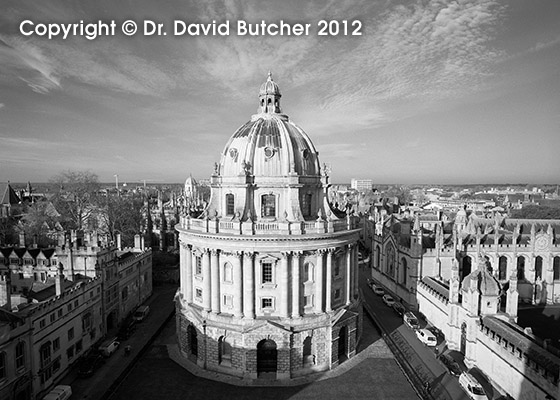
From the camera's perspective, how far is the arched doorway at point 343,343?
36.1 m

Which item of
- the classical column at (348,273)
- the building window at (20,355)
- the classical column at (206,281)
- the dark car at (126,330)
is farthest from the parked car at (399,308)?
the building window at (20,355)

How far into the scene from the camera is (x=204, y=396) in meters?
29.8

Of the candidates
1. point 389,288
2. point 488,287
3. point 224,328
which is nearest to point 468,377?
point 488,287

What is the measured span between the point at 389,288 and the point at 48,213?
2667 inches

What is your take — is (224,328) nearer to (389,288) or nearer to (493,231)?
(389,288)

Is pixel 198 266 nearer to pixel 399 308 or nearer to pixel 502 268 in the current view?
pixel 399 308

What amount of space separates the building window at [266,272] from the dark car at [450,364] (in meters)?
18.0

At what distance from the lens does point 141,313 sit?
45031 mm

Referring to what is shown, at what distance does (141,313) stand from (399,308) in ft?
108

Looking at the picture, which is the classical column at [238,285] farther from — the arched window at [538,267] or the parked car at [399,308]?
the arched window at [538,267]

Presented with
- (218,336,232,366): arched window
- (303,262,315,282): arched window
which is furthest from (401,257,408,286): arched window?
(218,336,232,366): arched window

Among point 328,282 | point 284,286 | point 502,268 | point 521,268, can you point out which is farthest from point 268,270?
point 521,268

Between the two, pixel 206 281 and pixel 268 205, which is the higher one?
pixel 268 205

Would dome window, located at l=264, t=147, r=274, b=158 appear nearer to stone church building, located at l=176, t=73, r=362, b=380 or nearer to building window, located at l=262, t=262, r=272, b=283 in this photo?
stone church building, located at l=176, t=73, r=362, b=380
